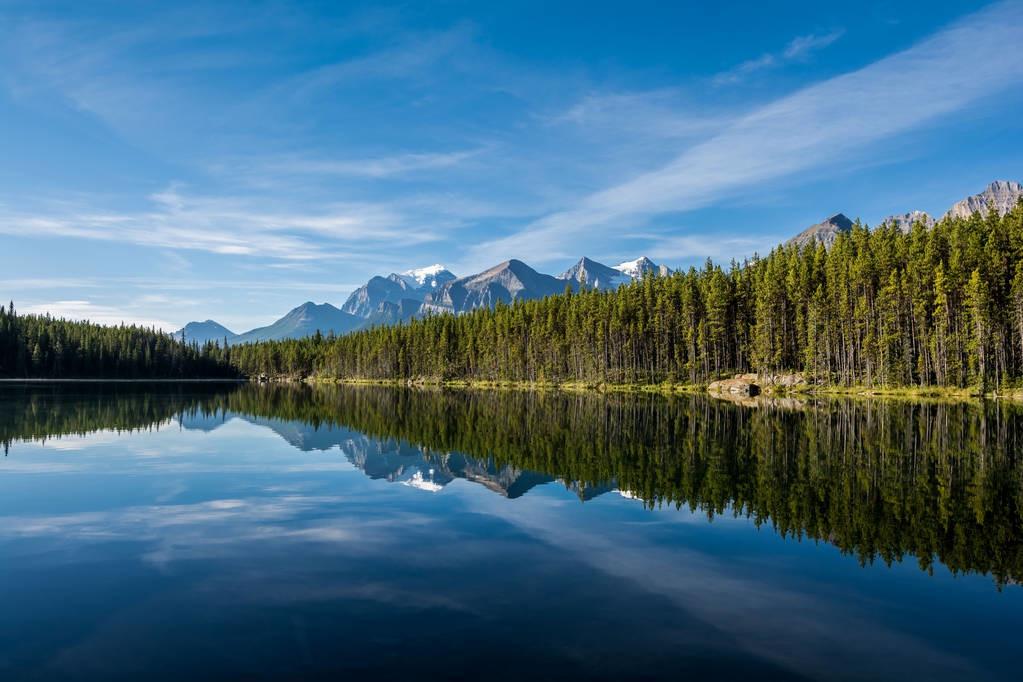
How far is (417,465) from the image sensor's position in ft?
92.4

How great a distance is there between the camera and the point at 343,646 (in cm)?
922

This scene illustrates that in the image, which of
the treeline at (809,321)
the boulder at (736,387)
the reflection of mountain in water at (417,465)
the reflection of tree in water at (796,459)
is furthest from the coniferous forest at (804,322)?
the reflection of mountain in water at (417,465)

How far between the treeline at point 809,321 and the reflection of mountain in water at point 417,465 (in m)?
69.9

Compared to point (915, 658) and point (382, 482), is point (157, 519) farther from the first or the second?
point (915, 658)

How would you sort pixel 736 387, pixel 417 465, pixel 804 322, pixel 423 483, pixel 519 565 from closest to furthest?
1. pixel 519 565
2. pixel 423 483
3. pixel 417 465
4. pixel 736 387
5. pixel 804 322

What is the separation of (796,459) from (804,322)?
8300 centimetres

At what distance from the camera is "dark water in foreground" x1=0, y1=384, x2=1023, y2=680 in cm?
900

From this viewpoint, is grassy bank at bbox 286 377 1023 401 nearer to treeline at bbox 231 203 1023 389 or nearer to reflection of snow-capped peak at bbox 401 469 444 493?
treeline at bbox 231 203 1023 389

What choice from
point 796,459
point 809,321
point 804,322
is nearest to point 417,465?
point 796,459

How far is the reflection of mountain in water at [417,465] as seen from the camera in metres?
23.3

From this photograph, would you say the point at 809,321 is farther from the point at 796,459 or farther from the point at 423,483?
the point at 423,483

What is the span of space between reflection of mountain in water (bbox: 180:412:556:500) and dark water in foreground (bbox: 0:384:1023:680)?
0.24 metres

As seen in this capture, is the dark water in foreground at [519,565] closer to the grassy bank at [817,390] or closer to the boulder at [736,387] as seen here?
the grassy bank at [817,390]

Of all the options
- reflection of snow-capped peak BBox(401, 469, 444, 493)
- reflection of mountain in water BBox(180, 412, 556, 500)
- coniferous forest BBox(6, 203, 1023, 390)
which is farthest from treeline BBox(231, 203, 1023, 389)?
reflection of snow-capped peak BBox(401, 469, 444, 493)
